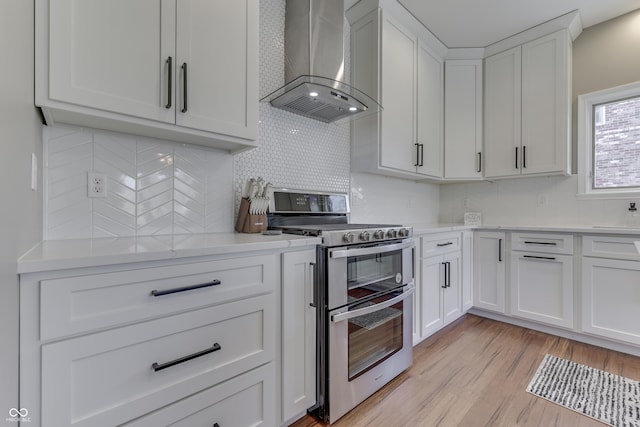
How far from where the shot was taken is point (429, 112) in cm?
290

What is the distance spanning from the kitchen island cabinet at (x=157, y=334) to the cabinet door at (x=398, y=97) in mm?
1469

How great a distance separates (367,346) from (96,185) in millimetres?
1651

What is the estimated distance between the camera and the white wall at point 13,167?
663 mm

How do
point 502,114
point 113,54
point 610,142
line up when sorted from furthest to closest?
1. point 502,114
2. point 610,142
3. point 113,54

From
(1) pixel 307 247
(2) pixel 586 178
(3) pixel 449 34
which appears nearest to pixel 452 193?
(2) pixel 586 178

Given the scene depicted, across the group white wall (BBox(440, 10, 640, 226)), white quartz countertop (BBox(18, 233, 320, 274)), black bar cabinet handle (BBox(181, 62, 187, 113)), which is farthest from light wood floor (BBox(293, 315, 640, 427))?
black bar cabinet handle (BBox(181, 62, 187, 113))

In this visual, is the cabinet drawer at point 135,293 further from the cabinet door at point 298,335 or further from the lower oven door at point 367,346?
the lower oven door at point 367,346

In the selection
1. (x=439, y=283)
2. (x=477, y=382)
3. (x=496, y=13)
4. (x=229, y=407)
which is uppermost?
(x=496, y=13)

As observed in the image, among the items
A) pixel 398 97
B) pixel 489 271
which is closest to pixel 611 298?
pixel 489 271

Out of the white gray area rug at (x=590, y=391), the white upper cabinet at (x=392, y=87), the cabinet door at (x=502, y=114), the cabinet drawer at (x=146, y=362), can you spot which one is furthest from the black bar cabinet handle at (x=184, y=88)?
the cabinet door at (x=502, y=114)

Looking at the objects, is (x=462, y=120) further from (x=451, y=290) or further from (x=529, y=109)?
(x=451, y=290)

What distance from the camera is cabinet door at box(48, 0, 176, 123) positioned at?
105 centimetres

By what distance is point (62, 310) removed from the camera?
32.4 inches

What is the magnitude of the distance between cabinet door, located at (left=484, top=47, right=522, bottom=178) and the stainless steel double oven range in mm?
1766
